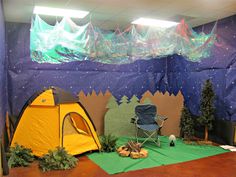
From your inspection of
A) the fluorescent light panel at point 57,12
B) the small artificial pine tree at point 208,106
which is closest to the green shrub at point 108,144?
the small artificial pine tree at point 208,106

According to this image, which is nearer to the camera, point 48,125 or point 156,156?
point 48,125

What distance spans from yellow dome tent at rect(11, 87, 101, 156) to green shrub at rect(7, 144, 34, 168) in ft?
0.60

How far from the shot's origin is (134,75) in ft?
22.0

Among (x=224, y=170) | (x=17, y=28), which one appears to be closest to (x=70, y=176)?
(x=224, y=170)

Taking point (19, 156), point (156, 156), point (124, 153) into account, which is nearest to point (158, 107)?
point (156, 156)

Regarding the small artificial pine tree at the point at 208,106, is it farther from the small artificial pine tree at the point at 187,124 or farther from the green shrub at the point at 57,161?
the green shrub at the point at 57,161

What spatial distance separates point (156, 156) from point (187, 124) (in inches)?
58.4

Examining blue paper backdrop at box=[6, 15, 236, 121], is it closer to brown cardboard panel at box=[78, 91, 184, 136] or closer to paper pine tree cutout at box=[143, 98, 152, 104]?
brown cardboard panel at box=[78, 91, 184, 136]

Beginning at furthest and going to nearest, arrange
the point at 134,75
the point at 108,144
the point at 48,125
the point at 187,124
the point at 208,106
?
the point at 134,75 < the point at 187,124 < the point at 208,106 < the point at 108,144 < the point at 48,125

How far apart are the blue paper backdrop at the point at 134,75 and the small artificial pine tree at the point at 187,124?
1.37 ft

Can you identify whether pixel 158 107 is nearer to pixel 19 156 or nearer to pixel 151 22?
pixel 151 22

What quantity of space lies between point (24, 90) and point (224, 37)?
4.29m

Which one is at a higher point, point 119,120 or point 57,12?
point 57,12

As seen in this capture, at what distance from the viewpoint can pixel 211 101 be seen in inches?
204
